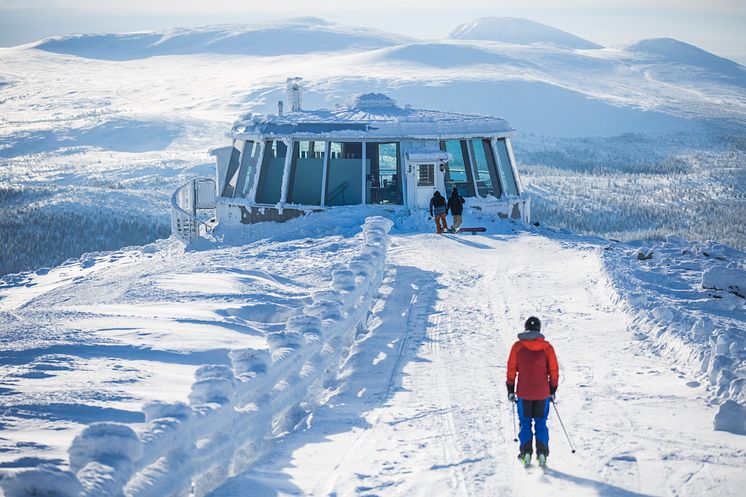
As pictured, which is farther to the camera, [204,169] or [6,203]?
[204,169]

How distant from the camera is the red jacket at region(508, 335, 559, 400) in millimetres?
9523

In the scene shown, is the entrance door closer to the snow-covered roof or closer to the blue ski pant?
the snow-covered roof

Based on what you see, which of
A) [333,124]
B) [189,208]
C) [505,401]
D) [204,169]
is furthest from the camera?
[204,169]

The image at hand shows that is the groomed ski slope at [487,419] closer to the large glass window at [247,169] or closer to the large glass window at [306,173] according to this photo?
the large glass window at [306,173]

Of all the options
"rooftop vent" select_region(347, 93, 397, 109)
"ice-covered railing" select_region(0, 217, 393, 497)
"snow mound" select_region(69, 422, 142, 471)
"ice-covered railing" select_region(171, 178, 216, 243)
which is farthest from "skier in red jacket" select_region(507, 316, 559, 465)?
"ice-covered railing" select_region(171, 178, 216, 243)

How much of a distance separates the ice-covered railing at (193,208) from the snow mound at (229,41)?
5259 inches

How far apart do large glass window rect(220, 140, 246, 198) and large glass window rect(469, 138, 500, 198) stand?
8.57 meters

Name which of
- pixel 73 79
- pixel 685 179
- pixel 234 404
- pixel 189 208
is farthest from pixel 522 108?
pixel 234 404

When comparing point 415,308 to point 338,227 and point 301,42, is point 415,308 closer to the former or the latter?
point 338,227

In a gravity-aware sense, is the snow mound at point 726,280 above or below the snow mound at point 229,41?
below

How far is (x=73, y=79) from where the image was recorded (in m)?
151

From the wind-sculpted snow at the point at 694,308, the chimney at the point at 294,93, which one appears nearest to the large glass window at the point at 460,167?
the wind-sculpted snow at the point at 694,308

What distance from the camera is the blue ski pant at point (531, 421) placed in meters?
9.36

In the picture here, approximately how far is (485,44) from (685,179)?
90.1 meters
